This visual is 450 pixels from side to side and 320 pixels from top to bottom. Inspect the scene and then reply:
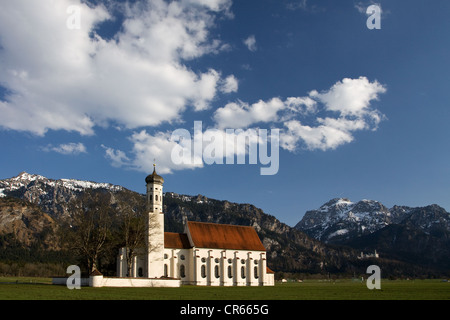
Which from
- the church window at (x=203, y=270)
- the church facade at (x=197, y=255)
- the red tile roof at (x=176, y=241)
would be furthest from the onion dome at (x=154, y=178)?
the church window at (x=203, y=270)

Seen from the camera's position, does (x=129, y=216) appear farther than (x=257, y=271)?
No

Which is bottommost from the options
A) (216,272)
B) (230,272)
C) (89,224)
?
(230,272)

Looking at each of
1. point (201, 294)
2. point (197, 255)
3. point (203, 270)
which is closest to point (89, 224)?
point (197, 255)

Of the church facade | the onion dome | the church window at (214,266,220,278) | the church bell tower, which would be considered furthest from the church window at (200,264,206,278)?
the onion dome

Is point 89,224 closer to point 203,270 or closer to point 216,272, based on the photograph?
point 203,270

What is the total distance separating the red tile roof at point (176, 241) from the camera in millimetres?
74081

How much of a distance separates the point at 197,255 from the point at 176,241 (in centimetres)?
441

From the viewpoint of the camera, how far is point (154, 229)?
7038cm

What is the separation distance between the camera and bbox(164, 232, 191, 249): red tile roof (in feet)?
243
